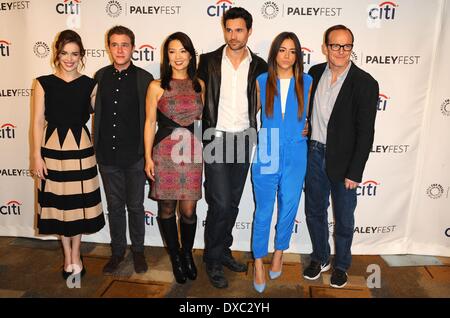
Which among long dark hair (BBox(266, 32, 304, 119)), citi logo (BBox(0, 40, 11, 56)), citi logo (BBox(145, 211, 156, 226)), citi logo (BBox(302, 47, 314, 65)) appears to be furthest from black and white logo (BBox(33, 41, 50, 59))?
citi logo (BBox(302, 47, 314, 65))

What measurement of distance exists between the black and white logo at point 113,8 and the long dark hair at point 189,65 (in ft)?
3.40

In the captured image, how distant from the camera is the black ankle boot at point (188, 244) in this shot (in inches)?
117

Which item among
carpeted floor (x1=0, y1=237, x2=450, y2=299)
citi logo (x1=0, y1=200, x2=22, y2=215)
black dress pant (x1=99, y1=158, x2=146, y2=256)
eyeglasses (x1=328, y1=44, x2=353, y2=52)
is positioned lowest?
carpeted floor (x1=0, y1=237, x2=450, y2=299)

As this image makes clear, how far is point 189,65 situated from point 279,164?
3.30 feet

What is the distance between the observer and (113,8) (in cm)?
337

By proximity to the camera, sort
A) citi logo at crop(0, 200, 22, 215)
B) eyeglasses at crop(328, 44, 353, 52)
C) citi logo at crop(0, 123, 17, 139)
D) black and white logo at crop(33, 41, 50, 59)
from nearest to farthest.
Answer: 1. eyeglasses at crop(328, 44, 353, 52)
2. black and white logo at crop(33, 41, 50, 59)
3. citi logo at crop(0, 123, 17, 139)
4. citi logo at crop(0, 200, 22, 215)

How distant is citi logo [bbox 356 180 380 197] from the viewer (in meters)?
3.53

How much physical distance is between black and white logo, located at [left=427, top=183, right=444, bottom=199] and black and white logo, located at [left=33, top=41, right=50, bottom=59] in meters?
3.91

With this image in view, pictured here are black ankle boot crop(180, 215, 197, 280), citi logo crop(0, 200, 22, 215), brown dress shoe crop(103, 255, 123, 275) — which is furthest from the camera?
citi logo crop(0, 200, 22, 215)

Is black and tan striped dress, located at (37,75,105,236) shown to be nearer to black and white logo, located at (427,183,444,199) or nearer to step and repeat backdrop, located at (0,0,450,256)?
step and repeat backdrop, located at (0,0,450,256)

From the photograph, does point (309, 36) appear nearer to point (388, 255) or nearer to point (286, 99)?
point (286, 99)

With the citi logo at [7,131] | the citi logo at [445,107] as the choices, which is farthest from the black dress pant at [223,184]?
the citi logo at [7,131]

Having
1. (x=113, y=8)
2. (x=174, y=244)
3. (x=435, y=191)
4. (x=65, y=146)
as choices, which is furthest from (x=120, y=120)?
(x=435, y=191)
